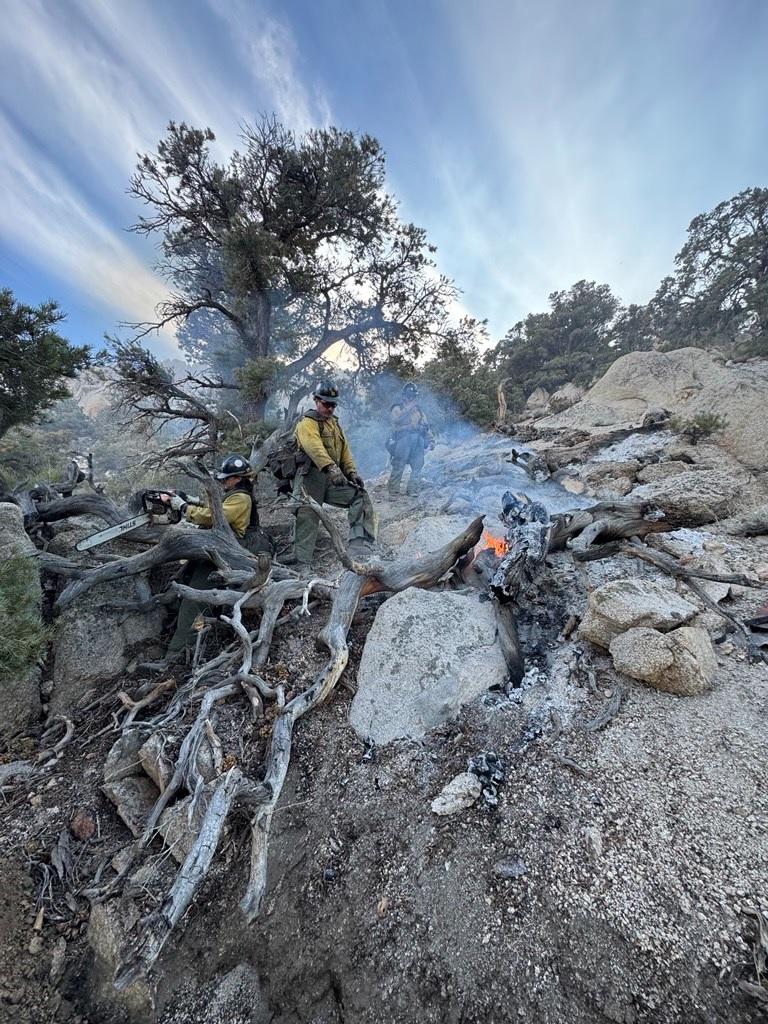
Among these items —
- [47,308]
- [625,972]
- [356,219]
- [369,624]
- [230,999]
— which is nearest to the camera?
[625,972]

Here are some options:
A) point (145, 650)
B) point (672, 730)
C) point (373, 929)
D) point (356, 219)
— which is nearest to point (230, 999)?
point (373, 929)

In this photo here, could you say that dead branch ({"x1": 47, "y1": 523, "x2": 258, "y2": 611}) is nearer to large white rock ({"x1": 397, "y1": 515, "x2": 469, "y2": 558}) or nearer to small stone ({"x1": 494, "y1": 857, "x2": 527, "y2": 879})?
Answer: large white rock ({"x1": 397, "y1": 515, "x2": 469, "y2": 558})

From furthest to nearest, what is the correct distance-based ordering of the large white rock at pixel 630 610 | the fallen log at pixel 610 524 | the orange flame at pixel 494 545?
the orange flame at pixel 494 545, the fallen log at pixel 610 524, the large white rock at pixel 630 610

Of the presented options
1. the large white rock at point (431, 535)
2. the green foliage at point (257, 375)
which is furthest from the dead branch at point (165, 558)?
the green foliage at point (257, 375)

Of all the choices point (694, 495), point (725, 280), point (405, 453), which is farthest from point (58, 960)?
point (725, 280)

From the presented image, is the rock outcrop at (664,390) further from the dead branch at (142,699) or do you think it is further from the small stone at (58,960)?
the small stone at (58,960)

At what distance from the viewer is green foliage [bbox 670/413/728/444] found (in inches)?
269

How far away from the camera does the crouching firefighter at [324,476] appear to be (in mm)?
4930

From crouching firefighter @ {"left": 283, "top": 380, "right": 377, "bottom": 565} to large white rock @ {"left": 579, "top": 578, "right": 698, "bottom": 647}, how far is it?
324cm

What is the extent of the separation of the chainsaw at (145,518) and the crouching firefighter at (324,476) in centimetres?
149

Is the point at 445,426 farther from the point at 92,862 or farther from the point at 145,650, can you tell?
the point at 92,862

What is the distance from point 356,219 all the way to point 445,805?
12341 millimetres

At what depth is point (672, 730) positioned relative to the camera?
85.0 inches

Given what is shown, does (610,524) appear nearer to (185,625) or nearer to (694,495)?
(694,495)
